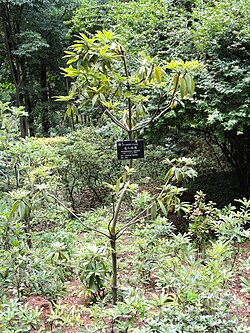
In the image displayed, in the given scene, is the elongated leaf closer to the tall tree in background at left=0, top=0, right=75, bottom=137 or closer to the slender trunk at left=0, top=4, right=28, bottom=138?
the tall tree in background at left=0, top=0, right=75, bottom=137

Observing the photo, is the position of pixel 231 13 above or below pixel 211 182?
above

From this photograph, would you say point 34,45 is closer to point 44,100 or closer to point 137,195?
point 44,100

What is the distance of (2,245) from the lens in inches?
110

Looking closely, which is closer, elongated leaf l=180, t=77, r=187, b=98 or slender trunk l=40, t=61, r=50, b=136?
elongated leaf l=180, t=77, r=187, b=98

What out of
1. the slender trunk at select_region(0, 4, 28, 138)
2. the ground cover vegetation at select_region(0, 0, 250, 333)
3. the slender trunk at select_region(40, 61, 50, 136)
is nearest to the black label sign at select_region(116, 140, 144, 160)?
the ground cover vegetation at select_region(0, 0, 250, 333)

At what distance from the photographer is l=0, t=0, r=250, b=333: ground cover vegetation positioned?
1976 millimetres

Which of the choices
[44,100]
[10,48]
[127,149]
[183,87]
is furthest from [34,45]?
[183,87]

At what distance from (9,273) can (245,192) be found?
3878 millimetres

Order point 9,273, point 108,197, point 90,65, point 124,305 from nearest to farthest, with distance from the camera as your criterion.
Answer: point 124,305
point 90,65
point 9,273
point 108,197

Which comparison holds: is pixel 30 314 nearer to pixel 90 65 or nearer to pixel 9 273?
pixel 9 273

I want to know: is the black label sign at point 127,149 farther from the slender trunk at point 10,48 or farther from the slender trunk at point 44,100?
Result: the slender trunk at point 44,100

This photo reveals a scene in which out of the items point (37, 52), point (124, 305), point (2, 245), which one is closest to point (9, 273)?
point (2, 245)

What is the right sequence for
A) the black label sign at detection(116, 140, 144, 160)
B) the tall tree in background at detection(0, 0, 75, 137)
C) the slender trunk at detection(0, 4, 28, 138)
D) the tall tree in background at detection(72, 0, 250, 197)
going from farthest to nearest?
the slender trunk at detection(0, 4, 28, 138) → the tall tree in background at detection(0, 0, 75, 137) → the tall tree in background at detection(72, 0, 250, 197) → the black label sign at detection(116, 140, 144, 160)

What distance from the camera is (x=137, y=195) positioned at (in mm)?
3891
